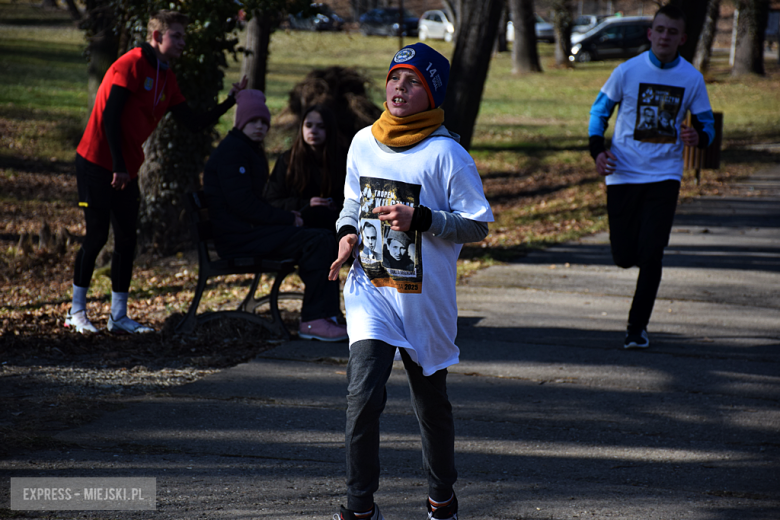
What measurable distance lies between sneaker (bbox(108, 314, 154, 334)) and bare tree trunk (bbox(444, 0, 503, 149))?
4786 millimetres

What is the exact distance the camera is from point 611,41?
3966 centimetres

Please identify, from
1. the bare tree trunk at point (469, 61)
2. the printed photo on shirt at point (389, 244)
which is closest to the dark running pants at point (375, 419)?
the printed photo on shirt at point (389, 244)

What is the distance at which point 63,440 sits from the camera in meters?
3.87

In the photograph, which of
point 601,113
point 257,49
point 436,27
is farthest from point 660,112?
point 436,27

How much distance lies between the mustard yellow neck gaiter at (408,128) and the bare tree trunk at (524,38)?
31504mm

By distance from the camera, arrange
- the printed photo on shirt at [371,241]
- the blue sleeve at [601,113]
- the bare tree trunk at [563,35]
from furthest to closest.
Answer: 1. the bare tree trunk at [563,35]
2. the blue sleeve at [601,113]
3. the printed photo on shirt at [371,241]

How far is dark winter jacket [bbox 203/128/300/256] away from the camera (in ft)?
18.8

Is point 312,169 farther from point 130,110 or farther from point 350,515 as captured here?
point 350,515

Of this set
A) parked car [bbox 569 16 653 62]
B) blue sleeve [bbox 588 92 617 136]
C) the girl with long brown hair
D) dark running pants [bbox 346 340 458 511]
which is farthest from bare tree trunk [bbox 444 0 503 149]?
parked car [bbox 569 16 653 62]

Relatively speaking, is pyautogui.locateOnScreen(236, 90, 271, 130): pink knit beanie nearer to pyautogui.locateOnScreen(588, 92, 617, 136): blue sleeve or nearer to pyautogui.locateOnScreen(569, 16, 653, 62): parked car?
pyautogui.locateOnScreen(588, 92, 617, 136): blue sleeve

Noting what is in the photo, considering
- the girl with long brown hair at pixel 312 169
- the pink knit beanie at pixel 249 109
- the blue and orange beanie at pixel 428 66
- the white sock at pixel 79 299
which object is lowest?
the white sock at pixel 79 299

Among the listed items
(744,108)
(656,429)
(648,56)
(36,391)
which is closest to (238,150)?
(36,391)

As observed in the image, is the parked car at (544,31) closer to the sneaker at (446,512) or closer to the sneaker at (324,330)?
the sneaker at (324,330)

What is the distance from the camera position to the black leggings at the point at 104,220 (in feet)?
18.7
